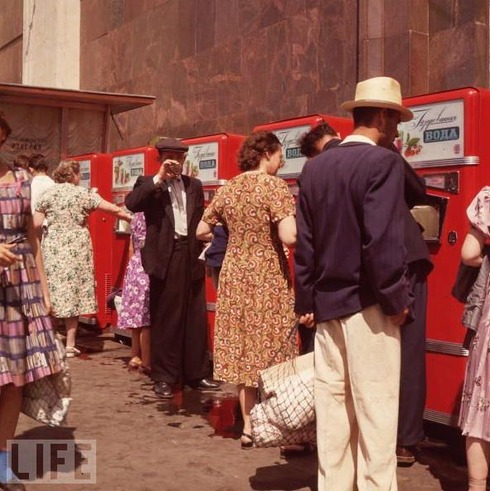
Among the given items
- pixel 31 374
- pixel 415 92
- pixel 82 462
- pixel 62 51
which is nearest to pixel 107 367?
pixel 82 462

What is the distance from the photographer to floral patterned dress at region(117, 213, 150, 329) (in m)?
7.02

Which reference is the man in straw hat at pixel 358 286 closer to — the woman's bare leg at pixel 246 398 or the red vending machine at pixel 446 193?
the red vending machine at pixel 446 193

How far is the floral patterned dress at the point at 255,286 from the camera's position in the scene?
4.66 m

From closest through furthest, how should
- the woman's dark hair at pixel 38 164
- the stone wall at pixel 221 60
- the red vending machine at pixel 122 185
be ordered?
the woman's dark hair at pixel 38 164 < the red vending machine at pixel 122 185 < the stone wall at pixel 221 60

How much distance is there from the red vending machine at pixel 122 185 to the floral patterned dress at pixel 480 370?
486 centimetres

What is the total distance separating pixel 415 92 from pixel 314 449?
5.18 metres

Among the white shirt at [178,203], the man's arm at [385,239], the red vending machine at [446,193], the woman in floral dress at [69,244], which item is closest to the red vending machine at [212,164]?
the white shirt at [178,203]

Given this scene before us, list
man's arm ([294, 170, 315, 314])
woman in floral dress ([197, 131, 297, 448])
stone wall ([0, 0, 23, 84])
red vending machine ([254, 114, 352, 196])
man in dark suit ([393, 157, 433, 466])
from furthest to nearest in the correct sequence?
stone wall ([0, 0, 23, 84]) < red vending machine ([254, 114, 352, 196]) < woman in floral dress ([197, 131, 297, 448]) < man in dark suit ([393, 157, 433, 466]) < man's arm ([294, 170, 315, 314])

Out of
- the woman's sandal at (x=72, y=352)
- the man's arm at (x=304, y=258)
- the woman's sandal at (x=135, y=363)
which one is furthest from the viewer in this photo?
the woman's sandal at (x=72, y=352)

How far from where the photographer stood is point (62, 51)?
58.8 feet

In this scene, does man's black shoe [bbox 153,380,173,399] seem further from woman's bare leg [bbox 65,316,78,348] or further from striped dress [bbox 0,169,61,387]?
striped dress [bbox 0,169,61,387]

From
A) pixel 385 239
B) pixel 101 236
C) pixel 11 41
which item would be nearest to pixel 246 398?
pixel 385 239

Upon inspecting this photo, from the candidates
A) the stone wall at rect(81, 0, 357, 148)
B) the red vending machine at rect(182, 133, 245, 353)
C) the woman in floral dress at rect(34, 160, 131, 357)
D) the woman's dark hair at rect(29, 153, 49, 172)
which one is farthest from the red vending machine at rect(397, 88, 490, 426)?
the stone wall at rect(81, 0, 357, 148)

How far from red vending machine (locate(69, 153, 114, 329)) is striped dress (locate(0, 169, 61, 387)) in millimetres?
5001
